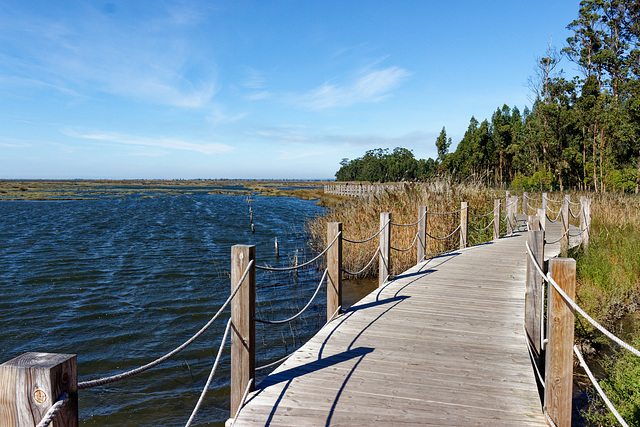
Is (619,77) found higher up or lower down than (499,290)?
higher up

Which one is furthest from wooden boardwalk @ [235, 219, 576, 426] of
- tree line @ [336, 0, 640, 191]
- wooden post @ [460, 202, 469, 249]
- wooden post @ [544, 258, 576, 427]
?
tree line @ [336, 0, 640, 191]

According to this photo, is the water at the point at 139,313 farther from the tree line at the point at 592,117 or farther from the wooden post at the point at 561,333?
the tree line at the point at 592,117

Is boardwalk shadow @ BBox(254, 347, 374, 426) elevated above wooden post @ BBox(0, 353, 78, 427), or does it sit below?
below

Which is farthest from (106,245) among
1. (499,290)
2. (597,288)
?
(597,288)

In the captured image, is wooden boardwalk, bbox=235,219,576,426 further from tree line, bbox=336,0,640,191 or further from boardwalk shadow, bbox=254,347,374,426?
tree line, bbox=336,0,640,191

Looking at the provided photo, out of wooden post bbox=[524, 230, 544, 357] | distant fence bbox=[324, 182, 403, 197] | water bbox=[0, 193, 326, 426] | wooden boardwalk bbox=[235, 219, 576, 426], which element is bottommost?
water bbox=[0, 193, 326, 426]

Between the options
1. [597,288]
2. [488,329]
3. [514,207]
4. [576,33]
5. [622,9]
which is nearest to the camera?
[488,329]

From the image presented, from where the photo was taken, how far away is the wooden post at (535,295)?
441cm

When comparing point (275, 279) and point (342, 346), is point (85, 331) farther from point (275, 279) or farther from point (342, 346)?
point (342, 346)

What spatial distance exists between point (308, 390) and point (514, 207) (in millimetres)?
12866

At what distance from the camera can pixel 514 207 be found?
14453mm

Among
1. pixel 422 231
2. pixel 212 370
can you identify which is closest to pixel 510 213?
pixel 422 231

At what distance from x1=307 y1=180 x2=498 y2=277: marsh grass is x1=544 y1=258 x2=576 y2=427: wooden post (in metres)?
7.65

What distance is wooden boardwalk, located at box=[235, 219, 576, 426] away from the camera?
316cm
